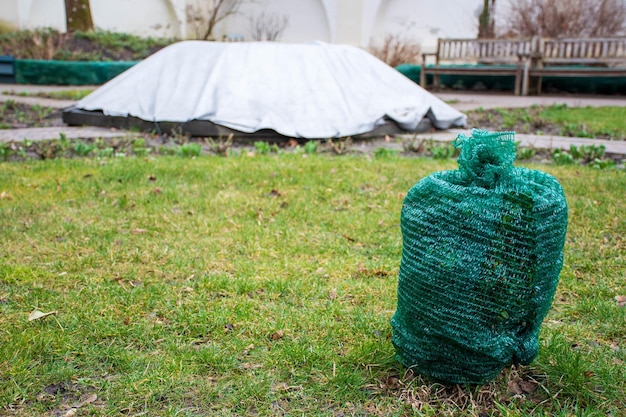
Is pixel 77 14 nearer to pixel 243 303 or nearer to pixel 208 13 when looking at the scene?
pixel 208 13

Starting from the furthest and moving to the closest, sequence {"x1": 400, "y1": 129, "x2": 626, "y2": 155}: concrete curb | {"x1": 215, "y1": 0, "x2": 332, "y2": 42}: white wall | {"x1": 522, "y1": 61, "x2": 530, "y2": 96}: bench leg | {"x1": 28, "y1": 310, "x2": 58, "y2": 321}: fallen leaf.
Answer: {"x1": 215, "y1": 0, "x2": 332, "y2": 42}: white wall → {"x1": 522, "y1": 61, "x2": 530, "y2": 96}: bench leg → {"x1": 400, "y1": 129, "x2": 626, "y2": 155}: concrete curb → {"x1": 28, "y1": 310, "x2": 58, "y2": 321}: fallen leaf

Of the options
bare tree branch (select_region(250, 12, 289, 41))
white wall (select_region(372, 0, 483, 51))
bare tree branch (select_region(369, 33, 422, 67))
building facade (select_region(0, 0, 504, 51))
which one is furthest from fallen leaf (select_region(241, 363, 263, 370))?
bare tree branch (select_region(250, 12, 289, 41))

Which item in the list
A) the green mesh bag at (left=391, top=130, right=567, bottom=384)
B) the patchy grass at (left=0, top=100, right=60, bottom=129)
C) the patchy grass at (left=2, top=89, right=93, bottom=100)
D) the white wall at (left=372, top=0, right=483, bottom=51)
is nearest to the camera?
the green mesh bag at (left=391, top=130, right=567, bottom=384)

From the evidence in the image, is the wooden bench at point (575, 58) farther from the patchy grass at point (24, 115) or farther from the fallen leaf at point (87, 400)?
the fallen leaf at point (87, 400)

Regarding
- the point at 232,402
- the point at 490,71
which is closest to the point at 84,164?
the point at 232,402

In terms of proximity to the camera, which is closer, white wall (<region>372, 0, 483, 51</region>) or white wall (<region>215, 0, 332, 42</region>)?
white wall (<region>372, 0, 483, 51</region>)

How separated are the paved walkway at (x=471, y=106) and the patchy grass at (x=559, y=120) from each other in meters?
0.54

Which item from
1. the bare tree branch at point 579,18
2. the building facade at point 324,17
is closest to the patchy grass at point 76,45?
the building facade at point 324,17

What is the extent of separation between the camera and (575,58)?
44.8ft

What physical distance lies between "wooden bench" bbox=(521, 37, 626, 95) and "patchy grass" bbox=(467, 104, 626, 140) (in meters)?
3.25

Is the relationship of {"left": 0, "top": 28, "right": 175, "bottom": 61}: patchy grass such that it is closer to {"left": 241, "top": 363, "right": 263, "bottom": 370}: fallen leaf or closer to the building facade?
the building facade

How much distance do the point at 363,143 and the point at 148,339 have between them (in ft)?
16.7

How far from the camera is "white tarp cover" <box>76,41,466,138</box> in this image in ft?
23.7

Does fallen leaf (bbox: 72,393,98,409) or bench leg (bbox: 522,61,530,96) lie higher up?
bench leg (bbox: 522,61,530,96)
